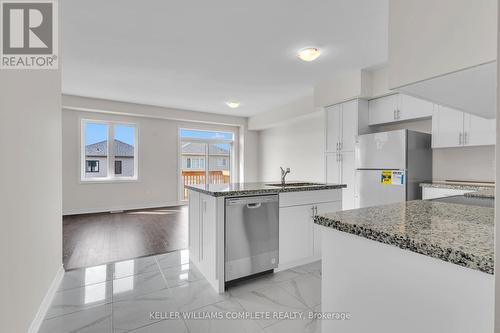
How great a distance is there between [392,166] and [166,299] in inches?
123

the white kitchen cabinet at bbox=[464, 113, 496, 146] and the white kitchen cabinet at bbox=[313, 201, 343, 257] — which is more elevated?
the white kitchen cabinet at bbox=[464, 113, 496, 146]

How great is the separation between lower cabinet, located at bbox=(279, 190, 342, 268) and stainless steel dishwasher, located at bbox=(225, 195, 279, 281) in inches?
3.7

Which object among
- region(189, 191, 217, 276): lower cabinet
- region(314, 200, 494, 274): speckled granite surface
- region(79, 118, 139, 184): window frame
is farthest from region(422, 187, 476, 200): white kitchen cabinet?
region(79, 118, 139, 184): window frame

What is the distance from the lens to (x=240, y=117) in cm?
745

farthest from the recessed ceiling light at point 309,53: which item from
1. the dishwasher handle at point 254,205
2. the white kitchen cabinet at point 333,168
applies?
the dishwasher handle at point 254,205

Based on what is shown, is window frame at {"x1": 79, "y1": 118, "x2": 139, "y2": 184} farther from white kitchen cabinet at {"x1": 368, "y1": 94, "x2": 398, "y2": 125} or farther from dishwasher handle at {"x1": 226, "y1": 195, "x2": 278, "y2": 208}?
white kitchen cabinet at {"x1": 368, "y1": 94, "x2": 398, "y2": 125}

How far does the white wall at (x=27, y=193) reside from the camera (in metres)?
1.29

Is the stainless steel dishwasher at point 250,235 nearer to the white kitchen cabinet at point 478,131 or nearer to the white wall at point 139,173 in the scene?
the white kitchen cabinet at point 478,131

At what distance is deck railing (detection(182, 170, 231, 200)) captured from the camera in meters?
6.97

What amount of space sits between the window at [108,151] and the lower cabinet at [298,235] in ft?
16.2

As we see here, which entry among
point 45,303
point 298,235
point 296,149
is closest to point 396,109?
point 298,235

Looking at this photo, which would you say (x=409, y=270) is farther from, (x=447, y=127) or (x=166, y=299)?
(x=447, y=127)

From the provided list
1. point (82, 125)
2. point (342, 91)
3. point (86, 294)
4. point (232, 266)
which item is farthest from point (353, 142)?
point (82, 125)

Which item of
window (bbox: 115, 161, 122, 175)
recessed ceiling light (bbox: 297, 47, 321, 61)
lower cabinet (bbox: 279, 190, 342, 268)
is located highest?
recessed ceiling light (bbox: 297, 47, 321, 61)
